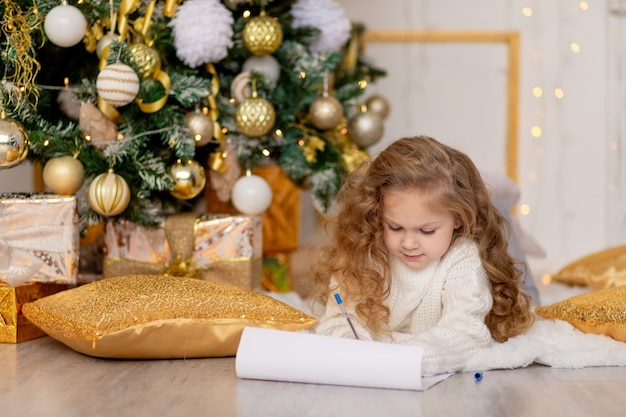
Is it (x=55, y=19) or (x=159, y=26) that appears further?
(x=159, y=26)

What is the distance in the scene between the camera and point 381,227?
175 centimetres

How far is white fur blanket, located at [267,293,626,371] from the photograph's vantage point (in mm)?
1605

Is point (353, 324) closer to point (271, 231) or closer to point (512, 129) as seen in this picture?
point (271, 231)

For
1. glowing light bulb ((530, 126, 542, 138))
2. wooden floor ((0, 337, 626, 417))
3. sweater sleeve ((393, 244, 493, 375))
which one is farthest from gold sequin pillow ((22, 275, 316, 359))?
glowing light bulb ((530, 126, 542, 138))

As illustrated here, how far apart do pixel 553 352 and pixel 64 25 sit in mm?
1216

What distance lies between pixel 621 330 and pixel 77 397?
104 cm

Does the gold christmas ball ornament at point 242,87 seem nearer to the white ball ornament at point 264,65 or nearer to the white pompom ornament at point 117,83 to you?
the white ball ornament at point 264,65

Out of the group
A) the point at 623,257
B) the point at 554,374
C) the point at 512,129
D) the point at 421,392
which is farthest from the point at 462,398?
the point at 512,129

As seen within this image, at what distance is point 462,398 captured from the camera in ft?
4.64

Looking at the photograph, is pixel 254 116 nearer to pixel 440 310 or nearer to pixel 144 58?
pixel 144 58

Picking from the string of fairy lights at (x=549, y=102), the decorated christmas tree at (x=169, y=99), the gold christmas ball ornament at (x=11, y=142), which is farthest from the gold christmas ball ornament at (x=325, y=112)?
the string of fairy lights at (x=549, y=102)

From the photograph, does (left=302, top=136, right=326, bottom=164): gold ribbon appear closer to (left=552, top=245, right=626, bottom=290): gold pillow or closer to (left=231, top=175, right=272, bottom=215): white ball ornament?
(left=231, top=175, right=272, bottom=215): white ball ornament

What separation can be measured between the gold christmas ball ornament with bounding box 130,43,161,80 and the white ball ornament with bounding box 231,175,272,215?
34cm

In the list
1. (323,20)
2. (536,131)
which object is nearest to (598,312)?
(323,20)
